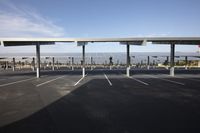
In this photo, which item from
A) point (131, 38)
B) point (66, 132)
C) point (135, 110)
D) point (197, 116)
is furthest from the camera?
point (131, 38)

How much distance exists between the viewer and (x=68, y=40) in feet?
60.1

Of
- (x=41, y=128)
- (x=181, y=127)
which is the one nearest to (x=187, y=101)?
(x=181, y=127)

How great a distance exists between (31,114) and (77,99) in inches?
117

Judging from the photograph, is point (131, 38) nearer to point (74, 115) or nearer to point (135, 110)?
point (135, 110)

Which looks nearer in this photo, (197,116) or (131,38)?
(197,116)

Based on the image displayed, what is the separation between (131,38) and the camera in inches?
720

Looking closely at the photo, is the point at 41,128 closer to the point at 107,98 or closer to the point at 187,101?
the point at 107,98

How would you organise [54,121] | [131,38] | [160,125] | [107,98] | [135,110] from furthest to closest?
[131,38] → [107,98] → [135,110] → [54,121] → [160,125]

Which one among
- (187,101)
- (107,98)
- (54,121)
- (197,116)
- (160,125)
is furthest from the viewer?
(107,98)

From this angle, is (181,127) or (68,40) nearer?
(181,127)

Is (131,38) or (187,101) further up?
(131,38)

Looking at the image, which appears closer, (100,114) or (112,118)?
(112,118)

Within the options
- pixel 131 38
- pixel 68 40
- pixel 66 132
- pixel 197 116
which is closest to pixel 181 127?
pixel 197 116

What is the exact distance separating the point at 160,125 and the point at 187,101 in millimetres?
4111
